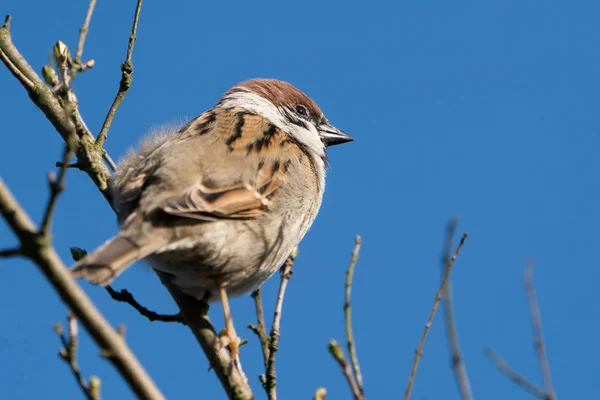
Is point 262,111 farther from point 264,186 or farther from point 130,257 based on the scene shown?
point 130,257

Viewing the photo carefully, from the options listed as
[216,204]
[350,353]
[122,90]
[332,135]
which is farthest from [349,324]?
[332,135]

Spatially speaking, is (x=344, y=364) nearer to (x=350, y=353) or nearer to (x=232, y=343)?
(x=350, y=353)

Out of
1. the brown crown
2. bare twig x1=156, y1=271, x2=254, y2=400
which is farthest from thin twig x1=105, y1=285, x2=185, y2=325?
the brown crown

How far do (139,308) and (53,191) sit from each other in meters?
2.32

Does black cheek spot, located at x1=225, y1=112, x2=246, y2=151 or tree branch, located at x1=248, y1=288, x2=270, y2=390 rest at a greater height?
black cheek spot, located at x1=225, y1=112, x2=246, y2=151

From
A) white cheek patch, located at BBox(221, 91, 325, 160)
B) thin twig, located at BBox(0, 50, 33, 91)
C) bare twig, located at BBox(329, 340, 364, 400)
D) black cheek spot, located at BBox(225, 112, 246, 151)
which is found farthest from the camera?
white cheek patch, located at BBox(221, 91, 325, 160)

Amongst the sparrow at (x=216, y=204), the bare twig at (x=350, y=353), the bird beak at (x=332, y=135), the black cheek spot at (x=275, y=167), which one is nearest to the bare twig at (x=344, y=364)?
the bare twig at (x=350, y=353)

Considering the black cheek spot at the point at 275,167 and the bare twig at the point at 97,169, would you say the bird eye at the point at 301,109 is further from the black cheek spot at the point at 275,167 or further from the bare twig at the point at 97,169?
the bare twig at the point at 97,169

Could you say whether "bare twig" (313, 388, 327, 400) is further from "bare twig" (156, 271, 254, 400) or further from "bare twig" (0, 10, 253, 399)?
"bare twig" (0, 10, 253, 399)

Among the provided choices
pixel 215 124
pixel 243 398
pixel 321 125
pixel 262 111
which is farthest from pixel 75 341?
pixel 321 125

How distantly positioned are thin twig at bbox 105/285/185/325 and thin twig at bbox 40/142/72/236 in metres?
2.17

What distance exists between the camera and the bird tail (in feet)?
10.4

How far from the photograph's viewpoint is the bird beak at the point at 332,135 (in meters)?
6.20

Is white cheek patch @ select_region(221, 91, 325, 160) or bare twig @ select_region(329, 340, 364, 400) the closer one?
bare twig @ select_region(329, 340, 364, 400)
